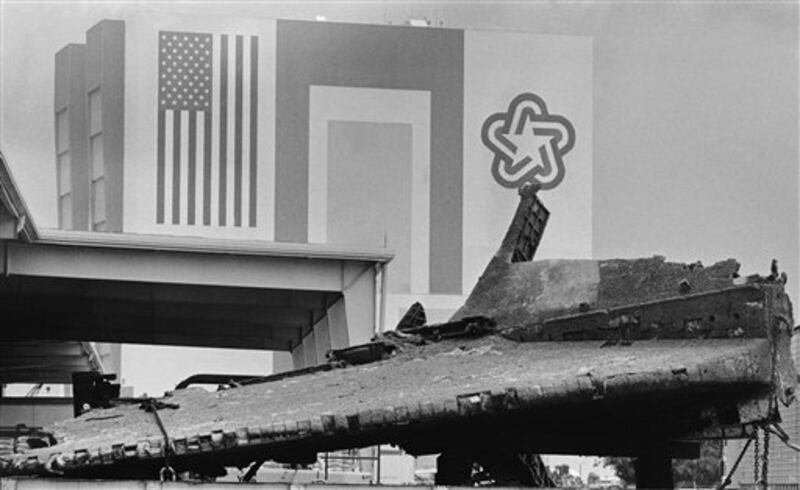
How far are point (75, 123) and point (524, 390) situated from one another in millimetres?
50658

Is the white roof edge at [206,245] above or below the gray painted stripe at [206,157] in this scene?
below

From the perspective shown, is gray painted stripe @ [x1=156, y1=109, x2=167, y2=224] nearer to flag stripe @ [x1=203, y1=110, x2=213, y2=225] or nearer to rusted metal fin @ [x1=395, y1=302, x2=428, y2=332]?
flag stripe @ [x1=203, y1=110, x2=213, y2=225]

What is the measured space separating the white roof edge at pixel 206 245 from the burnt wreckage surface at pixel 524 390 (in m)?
15.7

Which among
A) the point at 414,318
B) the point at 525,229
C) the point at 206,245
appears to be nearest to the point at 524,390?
the point at 525,229

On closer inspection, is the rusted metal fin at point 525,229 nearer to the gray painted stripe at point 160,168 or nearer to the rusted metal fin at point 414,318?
the rusted metal fin at point 414,318

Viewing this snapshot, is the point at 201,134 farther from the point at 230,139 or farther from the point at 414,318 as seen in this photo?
the point at 414,318

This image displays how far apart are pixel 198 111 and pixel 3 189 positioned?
96.0 ft

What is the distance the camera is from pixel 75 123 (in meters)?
57.7

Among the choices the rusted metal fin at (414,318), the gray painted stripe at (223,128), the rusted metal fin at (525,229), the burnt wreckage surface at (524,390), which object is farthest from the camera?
the gray painted stripe at (223,128)

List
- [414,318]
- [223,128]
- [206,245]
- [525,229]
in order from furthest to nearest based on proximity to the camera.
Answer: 1. [223,128]
2. [206,245]
3. [414,318]
4. [525,229]

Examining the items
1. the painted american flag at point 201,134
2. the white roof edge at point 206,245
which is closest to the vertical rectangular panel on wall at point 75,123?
the painted american flag at point 201,134

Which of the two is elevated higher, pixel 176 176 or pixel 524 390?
pixel 176 176

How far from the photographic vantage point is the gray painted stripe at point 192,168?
52.1 metres

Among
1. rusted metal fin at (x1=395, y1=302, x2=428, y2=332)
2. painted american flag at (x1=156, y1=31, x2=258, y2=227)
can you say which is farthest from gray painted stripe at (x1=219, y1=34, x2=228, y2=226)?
rusted metal fin at (x1=395, y1=302, x2=428, y2=332)
